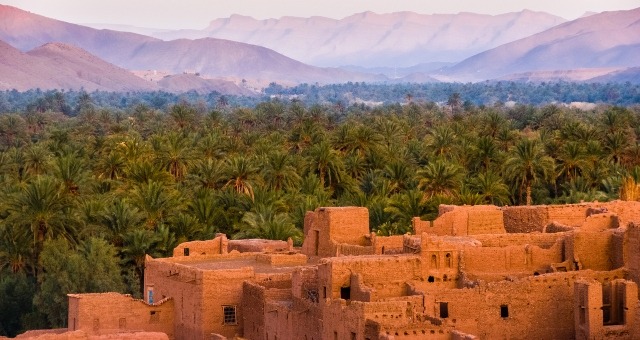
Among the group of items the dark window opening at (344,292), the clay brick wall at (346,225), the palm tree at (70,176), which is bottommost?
the dark window opening at (344,292)

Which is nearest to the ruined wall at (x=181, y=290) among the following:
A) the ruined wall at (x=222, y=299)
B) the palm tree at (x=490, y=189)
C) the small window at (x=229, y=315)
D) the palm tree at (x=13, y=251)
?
the ruined wall at (x=222, y=299)

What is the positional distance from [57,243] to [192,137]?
38.2m

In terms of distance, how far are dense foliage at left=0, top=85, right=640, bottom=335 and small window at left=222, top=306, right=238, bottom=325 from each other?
36.0ft

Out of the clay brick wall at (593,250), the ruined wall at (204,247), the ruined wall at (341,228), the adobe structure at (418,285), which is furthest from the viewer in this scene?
the ruined wall at (204,247)

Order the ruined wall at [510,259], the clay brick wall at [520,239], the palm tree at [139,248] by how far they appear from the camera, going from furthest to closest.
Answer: the palm tree at [139,248], the clay brick wall at [520,239], the ruined wall at [510,259]

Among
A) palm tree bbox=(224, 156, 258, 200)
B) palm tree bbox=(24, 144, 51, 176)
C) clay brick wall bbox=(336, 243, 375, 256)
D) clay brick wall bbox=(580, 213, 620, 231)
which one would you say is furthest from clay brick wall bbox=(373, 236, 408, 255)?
palm tree bbox=(24, 144, 51, 176)

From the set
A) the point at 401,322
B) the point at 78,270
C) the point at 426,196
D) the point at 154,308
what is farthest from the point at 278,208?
the point at 401,322

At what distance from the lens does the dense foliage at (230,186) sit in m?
57.9

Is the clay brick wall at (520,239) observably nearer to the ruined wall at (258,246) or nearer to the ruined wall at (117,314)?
the ruined wall at (258,246)

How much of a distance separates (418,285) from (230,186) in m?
32.0

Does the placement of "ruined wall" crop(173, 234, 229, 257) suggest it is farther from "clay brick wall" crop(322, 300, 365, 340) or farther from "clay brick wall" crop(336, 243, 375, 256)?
"clay brick wall" crop(322, 300, 365, 340)

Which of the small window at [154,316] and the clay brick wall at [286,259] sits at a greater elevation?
the clay brick wall at [286,259]

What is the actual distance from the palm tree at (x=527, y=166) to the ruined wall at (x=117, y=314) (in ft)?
99.4

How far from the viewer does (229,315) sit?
144 feet
